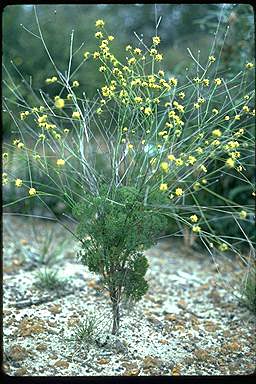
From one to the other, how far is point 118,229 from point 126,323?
44 centimetres

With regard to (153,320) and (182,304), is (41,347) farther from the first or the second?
(182,304)

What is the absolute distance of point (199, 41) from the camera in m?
4.13

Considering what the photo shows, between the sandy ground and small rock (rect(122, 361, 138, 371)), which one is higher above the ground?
the sandy ground

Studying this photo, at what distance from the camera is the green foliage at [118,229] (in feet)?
5.23

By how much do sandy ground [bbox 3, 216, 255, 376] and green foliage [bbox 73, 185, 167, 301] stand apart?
0.62ft

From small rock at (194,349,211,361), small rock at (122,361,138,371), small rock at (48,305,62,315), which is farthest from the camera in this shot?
small rock at (48,305,62,315)

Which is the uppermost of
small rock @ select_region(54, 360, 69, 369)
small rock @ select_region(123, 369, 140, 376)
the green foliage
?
the green foliage

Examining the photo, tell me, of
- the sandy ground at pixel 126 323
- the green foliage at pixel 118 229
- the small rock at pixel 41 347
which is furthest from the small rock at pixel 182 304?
the small rock at pixel 41 347

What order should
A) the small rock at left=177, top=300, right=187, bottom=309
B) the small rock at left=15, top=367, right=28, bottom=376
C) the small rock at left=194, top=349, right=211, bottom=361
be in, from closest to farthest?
1. the small rock at left=15, top=367, right=28, bottom=376
2. the small rock at left=194, top=349, right=211, bottom=361
3. the small rock at left=177, top=300, right=187, bottom=309

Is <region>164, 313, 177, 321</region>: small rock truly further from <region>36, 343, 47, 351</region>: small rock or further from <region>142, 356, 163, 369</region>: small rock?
<region>36, 343, 47, 351</region>: small rock

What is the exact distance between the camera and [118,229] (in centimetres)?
160

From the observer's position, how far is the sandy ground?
1612 millimetres

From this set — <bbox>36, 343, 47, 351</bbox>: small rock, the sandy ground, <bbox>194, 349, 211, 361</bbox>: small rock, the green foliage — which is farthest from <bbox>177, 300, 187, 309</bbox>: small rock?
<bbox>36, 343, 47, 351</bbox>: small rock

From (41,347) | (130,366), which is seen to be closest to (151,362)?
(130,366)
